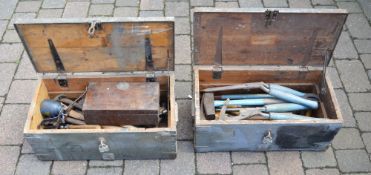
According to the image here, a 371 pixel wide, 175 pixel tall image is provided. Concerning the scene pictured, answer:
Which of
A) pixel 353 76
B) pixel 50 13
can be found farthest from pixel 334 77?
pixel 50 13

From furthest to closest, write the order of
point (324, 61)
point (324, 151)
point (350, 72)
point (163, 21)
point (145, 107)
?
point (350, 72), point (324, 151), point (324, 61), point (145, 107), point (163, 21)

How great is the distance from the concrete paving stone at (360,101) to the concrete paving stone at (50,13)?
318 cm

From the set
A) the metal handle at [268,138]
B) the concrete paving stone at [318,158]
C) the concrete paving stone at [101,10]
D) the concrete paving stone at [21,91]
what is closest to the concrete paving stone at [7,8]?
the concrete paving stone at [101,10]

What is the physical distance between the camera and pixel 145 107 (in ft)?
8.57

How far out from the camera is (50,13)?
13.6ft

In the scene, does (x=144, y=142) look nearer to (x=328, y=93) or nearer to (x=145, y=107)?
(x=145, y=107)

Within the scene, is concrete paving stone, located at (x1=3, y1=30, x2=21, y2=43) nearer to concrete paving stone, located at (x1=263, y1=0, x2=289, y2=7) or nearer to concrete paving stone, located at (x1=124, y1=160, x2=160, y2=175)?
concrete paving stone, located at (x1=124, y1=160, x2=160, y2=175)

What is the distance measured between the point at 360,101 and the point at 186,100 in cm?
159

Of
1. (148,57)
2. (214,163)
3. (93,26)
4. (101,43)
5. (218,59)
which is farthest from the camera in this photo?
(214,163)

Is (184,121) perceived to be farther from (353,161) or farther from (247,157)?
(353,161)

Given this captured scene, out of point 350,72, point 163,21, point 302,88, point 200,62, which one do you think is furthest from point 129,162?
point 350,72

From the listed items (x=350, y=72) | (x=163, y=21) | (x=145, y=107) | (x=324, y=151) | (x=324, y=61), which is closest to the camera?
(x=163, y=21)

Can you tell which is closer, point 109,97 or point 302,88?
point 109,97

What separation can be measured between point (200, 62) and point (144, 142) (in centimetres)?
74
